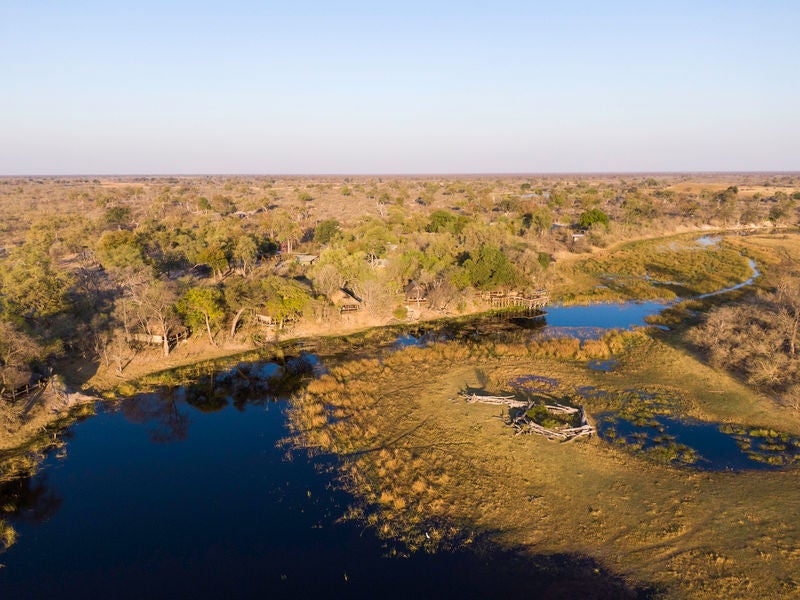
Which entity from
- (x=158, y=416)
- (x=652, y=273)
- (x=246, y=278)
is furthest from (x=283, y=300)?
(x=652, y=273)

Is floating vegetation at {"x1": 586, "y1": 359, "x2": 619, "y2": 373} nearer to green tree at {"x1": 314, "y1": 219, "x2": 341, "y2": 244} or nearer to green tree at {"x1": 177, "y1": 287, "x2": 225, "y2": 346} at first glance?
green tree at {"x1": 177, "y1": 287, "x2": 225, "y2": 346}

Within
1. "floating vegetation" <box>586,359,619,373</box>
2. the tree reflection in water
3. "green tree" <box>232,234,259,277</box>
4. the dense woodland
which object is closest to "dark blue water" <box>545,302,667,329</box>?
the dense woodland

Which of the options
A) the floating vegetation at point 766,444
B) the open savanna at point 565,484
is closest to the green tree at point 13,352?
the open savanna at point 565,484

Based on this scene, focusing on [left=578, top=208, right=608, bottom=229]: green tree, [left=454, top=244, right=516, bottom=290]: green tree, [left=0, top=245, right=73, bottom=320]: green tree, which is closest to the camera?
[left=0, top=245, right=73, bottom=320]: green tree

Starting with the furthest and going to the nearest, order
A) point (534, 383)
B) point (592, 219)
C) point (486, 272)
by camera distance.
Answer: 1. point (592, 219)
2. point (486, 272)
3. point (534, 383)

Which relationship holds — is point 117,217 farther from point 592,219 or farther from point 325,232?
point 592,219

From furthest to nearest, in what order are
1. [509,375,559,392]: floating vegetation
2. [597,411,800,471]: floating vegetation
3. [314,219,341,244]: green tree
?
1. [314,219,341,244]: green tree
2. [509,375,559,392]: floating vegetation
3. [597,411,800,471]: floating vegetation

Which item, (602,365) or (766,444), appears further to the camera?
(602,365)

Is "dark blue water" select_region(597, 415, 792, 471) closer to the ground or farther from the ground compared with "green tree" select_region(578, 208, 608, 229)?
closer to the ground

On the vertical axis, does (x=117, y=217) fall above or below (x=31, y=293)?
above

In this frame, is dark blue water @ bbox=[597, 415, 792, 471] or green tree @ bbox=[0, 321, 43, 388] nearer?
dark blue water @ bbox=[597, 415, 792, 471]
